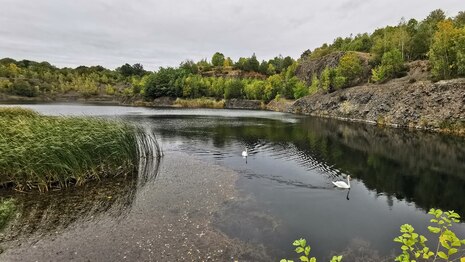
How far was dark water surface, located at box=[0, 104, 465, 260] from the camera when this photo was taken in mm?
13750

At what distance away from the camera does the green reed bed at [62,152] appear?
17.4 m

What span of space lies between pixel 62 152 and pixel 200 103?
11694 centimetres

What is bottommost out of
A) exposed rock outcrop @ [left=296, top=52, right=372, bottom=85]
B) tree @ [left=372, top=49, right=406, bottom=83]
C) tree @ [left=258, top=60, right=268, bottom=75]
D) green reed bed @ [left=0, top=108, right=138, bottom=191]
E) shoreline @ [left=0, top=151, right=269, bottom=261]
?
shoreline @ [left=0, top=151, right=269, bottom=261]

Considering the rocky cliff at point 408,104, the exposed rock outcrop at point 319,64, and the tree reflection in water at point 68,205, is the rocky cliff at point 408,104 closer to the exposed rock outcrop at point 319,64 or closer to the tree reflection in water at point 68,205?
the exposed rock outcrop at point 319,64

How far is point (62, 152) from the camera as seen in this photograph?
59.8 ft

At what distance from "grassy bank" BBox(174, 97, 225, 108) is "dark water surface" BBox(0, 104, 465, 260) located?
91172 mm

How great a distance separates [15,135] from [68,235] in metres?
9.54

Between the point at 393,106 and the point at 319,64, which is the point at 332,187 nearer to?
the point at 393,106

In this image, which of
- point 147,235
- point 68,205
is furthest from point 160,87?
point 147,235

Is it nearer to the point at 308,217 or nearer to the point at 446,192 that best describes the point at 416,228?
the point at 308,217

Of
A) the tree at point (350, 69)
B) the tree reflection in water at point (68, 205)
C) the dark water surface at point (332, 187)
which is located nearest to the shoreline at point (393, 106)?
the tree at point (350, 69)

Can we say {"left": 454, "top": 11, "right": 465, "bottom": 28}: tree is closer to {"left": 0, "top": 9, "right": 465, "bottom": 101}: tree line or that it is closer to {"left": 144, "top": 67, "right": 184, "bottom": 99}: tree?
{"left": 0, "top": 9, "right": 465, "bottom": 101}: tree line

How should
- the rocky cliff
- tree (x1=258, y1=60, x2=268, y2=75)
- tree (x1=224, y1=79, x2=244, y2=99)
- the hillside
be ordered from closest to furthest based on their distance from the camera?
1. the rocky cliff
2. the hillside
3. tree (x1=224, y1=79, x2=244, y2=99)
4. tree (x1=258, y1=60, x2=268, y2=75)

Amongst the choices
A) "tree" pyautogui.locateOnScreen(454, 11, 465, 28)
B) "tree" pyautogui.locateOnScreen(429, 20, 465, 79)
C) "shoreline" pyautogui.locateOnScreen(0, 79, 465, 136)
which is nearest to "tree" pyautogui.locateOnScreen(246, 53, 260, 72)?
"shoreline" pyautogui.locateOnScreen(0, 79, 465, 136)
